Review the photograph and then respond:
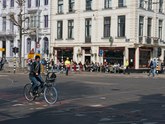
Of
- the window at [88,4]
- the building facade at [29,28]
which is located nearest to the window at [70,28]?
the window at [88,4]

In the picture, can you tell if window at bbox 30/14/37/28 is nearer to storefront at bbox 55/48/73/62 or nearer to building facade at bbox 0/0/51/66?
building facade at bbox 0/0/51/66

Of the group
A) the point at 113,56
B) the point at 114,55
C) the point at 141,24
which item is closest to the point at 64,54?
the point at 113,56

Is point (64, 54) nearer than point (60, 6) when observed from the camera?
Yes

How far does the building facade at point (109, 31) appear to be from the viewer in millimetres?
49594

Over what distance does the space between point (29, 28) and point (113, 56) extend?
52.4 ft

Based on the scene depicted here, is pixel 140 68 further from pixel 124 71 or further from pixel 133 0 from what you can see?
pixel 133 0

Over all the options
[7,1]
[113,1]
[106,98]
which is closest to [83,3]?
[113,1]

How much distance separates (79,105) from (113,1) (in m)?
38.4

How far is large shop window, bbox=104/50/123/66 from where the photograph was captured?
50425 millimetres

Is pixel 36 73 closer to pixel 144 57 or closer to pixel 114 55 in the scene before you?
pixel 114 55

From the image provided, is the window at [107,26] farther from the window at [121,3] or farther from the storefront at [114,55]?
the window at [121,3]

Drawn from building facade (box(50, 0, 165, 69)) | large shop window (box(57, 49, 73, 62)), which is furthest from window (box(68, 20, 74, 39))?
large shop window (box(57, 49, 73, 62))

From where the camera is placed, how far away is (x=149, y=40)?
51375 millimetres

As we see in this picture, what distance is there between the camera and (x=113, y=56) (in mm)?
51219
